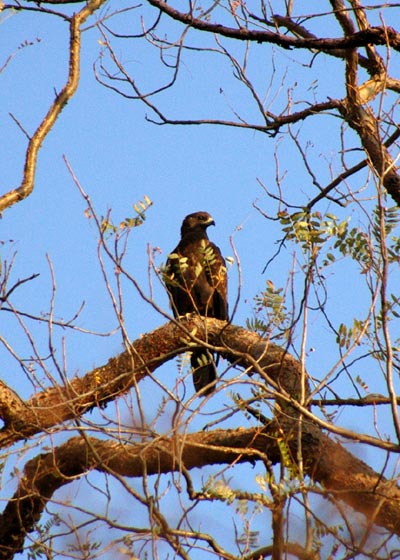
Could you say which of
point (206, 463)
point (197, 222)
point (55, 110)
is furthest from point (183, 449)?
point (197, 222)

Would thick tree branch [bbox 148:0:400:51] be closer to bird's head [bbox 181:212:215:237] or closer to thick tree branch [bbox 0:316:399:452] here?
thick tree branch [bbox 0:316:399:452]

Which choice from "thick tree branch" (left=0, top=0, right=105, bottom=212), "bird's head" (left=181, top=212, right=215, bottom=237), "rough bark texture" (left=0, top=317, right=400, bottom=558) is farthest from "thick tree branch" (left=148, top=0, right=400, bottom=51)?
"bird's head" (left=181, top=212, right=215, bottom=237)

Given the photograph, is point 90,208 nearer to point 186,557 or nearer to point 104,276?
point 104,276

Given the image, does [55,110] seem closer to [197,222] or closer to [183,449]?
[183,449]

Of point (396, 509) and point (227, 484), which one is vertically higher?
point (396, 509)

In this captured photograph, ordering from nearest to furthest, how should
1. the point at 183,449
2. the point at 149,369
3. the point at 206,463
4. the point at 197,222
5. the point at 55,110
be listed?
the point at 55,110, the point at 183,449, the point at 206,463, the point at 149,369, the point at 197,222

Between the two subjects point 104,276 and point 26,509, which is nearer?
point 104,276

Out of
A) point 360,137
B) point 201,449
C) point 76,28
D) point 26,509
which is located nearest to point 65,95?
point 76,28

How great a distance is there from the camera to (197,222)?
9133 millimetres

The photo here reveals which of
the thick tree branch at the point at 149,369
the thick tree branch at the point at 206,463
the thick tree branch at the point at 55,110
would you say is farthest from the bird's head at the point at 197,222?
the thick tree branch at the point at 55,110

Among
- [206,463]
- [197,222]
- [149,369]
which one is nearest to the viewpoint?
[206,463]

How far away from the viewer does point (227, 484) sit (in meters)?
3.89

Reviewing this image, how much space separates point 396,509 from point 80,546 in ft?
5.49

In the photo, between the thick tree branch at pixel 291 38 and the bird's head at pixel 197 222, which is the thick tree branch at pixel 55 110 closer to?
the thick tree branch at pixel 291 38
